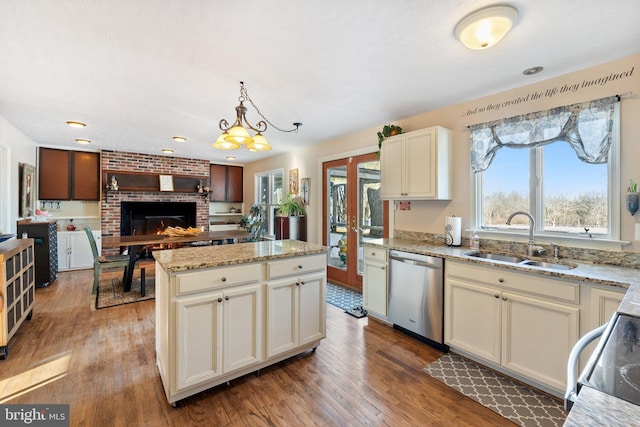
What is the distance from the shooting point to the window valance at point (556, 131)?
2125mm

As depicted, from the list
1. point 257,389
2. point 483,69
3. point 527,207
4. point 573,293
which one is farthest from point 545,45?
point 257,389

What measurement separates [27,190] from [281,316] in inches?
197

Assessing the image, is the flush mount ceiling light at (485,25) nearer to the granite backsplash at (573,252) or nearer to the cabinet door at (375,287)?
the granite backsplash at (573,252)

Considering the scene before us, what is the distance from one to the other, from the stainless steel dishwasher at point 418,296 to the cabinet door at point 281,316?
1.12 meters

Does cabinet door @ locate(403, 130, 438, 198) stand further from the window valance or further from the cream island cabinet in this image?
the cream island cabinet

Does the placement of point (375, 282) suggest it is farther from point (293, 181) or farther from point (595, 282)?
point (293, 181)

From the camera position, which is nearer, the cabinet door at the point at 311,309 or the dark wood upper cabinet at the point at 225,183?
the cabinet door at the point at 311,309

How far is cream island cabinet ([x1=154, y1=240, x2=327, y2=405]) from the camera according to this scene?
180cm

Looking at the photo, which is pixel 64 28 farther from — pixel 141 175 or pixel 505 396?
pixel 141 175

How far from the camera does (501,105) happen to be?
8.77ft

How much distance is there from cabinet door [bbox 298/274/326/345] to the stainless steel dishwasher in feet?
2.75

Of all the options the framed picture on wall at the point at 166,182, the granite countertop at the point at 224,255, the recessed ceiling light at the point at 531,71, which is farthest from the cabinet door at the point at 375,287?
the framed picture on wall at the point at 166,182

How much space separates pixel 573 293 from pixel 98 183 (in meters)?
7.26

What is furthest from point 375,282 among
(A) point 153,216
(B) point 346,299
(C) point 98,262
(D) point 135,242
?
(A) point 153,216
